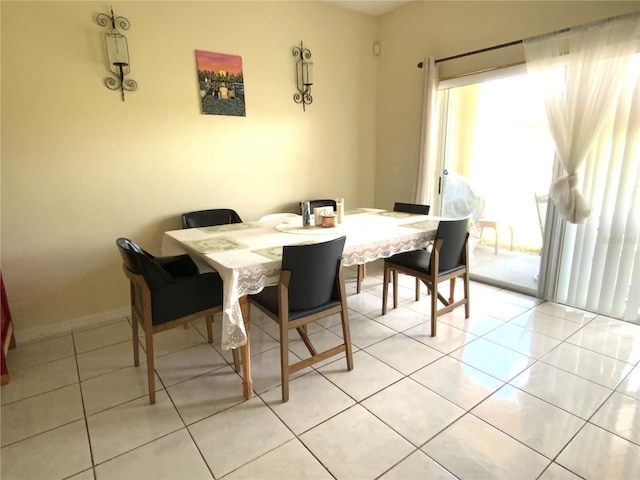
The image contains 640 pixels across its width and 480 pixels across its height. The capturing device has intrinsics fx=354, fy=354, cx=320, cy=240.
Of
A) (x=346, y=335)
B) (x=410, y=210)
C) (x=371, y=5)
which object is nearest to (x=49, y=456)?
(x=346, y=335)

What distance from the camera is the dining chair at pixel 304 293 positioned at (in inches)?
69.3

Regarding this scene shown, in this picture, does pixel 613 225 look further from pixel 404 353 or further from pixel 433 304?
pixel 404 353

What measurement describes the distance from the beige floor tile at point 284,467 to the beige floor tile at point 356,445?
40 mm

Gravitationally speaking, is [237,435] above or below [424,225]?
below

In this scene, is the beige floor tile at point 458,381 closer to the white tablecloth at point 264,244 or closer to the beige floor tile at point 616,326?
the white tablecloth at point 264,244

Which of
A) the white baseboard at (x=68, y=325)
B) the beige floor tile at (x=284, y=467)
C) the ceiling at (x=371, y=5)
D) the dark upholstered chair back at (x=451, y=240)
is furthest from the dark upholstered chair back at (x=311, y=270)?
the ceiling at (x=371, y=5)

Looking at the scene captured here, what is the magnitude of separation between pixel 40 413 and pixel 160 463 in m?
0.81

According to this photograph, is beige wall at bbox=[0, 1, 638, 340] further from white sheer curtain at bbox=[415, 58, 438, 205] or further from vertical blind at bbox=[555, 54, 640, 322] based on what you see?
vertical blind at bbox=[555, 54, 640, 322]

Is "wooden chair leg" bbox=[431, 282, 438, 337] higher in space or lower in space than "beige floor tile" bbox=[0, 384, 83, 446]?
higher

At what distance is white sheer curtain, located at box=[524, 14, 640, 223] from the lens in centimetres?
236

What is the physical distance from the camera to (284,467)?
58.1 inches

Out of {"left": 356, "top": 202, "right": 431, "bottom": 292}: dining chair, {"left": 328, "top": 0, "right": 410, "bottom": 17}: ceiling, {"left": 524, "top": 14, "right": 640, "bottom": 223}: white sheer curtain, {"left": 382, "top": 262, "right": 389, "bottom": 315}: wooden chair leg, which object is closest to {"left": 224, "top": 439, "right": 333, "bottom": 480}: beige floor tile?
{"left": 382, "top": 262, "right": 389, "bottom": 315}: wooden chair leg

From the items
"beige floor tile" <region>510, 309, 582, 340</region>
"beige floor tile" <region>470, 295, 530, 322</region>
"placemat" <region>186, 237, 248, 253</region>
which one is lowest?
"beige floor tile" <region>510, 309, 582, 340</region>

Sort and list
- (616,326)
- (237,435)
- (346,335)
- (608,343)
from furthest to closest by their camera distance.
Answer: (616,326) < (608,343) < (346,335) < (237,435)
